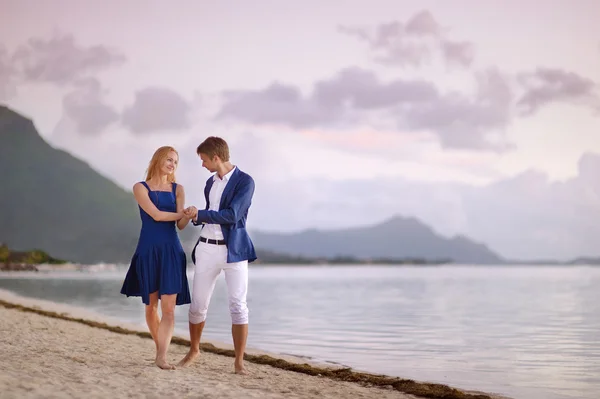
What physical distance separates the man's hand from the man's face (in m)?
0.39

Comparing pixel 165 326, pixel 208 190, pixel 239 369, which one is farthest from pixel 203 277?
pixel 239 369

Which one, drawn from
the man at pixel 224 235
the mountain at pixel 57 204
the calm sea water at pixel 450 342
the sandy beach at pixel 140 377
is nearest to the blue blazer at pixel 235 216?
→ the man at pixel 224 235

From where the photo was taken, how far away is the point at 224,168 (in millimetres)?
6504

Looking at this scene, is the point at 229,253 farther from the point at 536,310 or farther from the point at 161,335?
the point at 536,310

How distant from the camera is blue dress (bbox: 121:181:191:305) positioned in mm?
6492

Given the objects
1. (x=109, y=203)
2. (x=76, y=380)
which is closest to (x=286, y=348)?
(x=76, y=380)

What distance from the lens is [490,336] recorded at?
14.1 m

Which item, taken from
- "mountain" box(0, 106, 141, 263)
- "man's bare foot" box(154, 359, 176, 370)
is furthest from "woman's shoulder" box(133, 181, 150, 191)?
"mountain" box(0, 106, 141, 263)

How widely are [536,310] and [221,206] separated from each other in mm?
18423

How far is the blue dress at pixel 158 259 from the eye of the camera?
6492 millimetres

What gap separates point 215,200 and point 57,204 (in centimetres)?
16374

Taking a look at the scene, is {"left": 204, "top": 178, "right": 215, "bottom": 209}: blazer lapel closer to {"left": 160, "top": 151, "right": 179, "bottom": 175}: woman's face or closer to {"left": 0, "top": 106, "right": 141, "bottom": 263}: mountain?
{"left": 160, "top": 151, "right": 179, "bottom": 175}: woman's face

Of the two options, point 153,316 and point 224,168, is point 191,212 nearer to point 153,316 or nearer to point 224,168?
point 224,168

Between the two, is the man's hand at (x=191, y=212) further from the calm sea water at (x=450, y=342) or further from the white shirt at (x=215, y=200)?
the calm sea water at (x=450, y=342)
